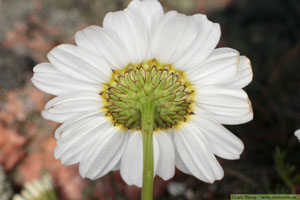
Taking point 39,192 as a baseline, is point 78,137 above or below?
above

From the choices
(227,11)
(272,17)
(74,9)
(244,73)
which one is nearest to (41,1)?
(74,9)

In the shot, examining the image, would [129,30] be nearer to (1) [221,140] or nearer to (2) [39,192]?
(1) [221,140]

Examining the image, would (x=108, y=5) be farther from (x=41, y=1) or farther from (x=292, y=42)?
(x=292, y=42)

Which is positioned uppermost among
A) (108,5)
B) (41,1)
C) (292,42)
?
(41,1)

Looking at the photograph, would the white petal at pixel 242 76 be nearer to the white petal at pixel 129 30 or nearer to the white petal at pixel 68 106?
the white petal at pixel 129 30

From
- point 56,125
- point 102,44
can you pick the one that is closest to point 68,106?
point 102,44

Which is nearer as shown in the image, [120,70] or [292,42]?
[120,70]

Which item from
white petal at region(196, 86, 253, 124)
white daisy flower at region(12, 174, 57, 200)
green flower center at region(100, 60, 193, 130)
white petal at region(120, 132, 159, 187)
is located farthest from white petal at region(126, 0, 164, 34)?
white daisy flower at region(12, 174, 57, 200)
